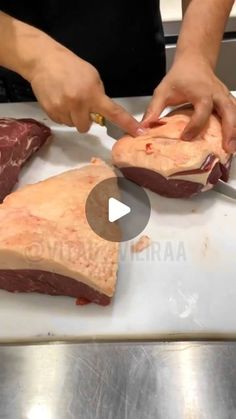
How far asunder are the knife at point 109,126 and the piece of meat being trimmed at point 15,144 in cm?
14

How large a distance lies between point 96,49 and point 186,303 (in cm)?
72

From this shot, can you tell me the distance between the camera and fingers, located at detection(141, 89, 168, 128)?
1188mm

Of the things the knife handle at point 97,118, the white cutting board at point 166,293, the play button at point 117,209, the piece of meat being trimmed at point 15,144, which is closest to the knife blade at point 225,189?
the white cutting board at point 166,293

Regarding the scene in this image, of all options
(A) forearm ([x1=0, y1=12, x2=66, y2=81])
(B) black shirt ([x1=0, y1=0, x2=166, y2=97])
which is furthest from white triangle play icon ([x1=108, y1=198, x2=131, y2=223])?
(B) black shirt ([x1=0, y1=0, x2=166, y2=97])

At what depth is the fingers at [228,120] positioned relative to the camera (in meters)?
1.13

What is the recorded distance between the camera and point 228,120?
1152mm

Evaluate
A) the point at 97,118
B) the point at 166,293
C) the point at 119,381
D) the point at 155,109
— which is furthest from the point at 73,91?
the point at 119,381

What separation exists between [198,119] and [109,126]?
0.69 ft

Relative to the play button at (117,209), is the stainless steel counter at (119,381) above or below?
below

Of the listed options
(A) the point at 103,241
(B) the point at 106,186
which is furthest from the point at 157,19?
(A) the point at 103,241

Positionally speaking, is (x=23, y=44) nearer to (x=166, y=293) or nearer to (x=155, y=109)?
(x=155, y=109)

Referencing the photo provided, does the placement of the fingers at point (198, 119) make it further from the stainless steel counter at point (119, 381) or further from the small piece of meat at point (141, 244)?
the stainless steel counter at point (119, 381)

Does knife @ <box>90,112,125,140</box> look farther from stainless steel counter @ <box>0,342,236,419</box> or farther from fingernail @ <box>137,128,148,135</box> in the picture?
stainless steel counter @ <box>0,342,236,419</box>

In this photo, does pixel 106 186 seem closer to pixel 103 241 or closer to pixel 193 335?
pixel 103 241
